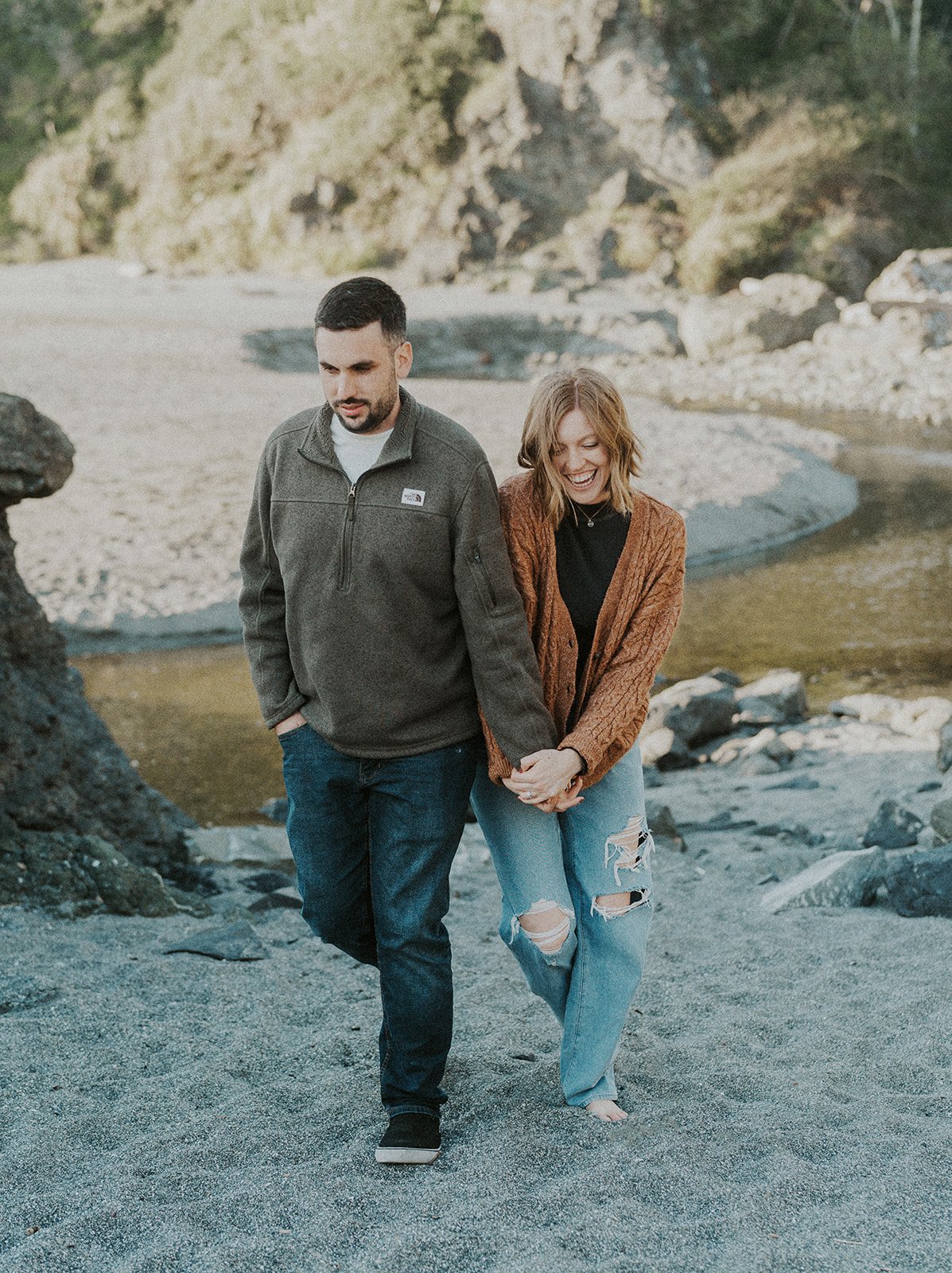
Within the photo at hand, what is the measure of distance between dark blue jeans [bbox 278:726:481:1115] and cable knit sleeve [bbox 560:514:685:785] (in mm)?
310

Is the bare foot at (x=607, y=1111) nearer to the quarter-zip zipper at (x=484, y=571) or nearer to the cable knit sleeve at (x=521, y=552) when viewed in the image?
the cable knit sleeve at (x=521, y=552)

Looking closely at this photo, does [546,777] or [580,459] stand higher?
[580,459]

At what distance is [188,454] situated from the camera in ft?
51.4

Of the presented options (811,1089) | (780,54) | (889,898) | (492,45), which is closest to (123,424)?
(889,898)

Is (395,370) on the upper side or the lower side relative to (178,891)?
upper

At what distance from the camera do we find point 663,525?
10.6 feet

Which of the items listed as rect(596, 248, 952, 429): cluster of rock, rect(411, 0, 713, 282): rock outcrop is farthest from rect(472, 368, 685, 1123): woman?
rect(411, 0, 713, 282): rock outcrop

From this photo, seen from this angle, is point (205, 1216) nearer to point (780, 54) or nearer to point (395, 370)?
point (395, 370)

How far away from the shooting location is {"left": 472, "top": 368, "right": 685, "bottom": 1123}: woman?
3.14m

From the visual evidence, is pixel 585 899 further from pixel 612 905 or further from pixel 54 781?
pixel 54 781

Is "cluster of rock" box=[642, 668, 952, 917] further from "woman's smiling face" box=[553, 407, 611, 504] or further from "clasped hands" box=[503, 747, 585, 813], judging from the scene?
"woman's smiling face" box=[553, 407, 611, 504]

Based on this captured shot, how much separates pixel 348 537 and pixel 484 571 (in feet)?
1.10

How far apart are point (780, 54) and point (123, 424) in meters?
33.1

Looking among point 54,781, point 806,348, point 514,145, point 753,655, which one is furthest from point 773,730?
point 514,145
